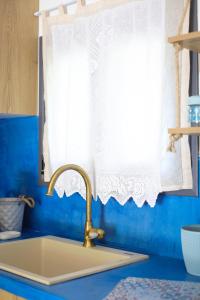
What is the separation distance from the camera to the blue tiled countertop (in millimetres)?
1417

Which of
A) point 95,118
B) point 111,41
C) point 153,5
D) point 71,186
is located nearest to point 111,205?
point 71,186

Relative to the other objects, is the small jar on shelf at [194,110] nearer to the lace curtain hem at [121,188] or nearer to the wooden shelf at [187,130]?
the wooden shelf at [187,130]

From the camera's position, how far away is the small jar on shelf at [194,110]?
1613 millimetres

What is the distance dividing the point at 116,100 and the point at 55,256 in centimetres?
80

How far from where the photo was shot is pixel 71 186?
2232mm

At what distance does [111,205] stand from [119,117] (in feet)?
1.36

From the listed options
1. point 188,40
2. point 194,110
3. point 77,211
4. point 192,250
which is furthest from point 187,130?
point 77,211

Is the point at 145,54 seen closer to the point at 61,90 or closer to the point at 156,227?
the point at 61,90

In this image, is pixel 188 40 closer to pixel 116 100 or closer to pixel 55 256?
pixel 116 100

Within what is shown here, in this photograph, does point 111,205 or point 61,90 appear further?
point 61,90

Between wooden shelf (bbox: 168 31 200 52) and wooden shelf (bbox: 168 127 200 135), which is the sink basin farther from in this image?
wooden shelf (bbox: 168 31 200 52)

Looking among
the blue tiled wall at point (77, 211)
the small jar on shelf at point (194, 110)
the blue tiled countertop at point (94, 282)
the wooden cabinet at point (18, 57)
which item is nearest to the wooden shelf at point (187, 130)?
the small jar on shelf at point (194, 110)

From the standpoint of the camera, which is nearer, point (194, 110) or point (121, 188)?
point (194, 110)

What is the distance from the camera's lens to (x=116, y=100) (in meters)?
2.03
